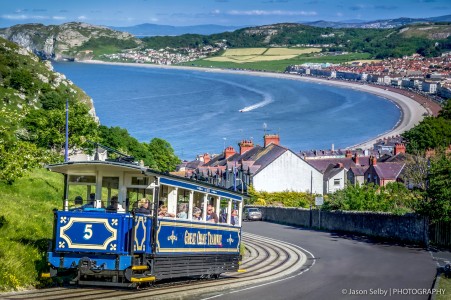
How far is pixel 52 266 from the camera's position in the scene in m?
18.7

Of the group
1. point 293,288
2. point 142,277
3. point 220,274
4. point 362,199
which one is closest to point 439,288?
point 293,288

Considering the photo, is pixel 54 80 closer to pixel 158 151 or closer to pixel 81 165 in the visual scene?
pixel 158 151

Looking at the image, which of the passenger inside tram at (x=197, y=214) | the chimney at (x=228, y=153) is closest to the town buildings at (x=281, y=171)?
the chimney at (x=228, y=153)

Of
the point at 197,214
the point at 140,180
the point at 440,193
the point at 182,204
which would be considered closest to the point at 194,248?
the point at 197,214

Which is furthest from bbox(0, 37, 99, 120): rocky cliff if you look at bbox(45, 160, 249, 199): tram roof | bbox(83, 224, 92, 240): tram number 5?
bbox(83, 224, 92, 240): tram number 5

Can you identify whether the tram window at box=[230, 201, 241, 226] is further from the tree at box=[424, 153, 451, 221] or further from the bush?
the bush

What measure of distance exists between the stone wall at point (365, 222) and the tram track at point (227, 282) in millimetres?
5500

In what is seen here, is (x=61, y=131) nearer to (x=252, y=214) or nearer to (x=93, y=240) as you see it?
(x=252, y=214)

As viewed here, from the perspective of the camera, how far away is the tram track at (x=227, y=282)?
18953mm

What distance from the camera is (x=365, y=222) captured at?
4309 centimetres

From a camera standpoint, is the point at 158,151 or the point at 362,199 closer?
the point at 362,199

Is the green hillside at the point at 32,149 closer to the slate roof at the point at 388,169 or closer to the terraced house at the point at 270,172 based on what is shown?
the terraced house at the point at 270,172

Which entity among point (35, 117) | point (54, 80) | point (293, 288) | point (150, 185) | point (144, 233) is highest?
point (54, 80)

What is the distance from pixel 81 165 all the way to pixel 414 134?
314 feet
